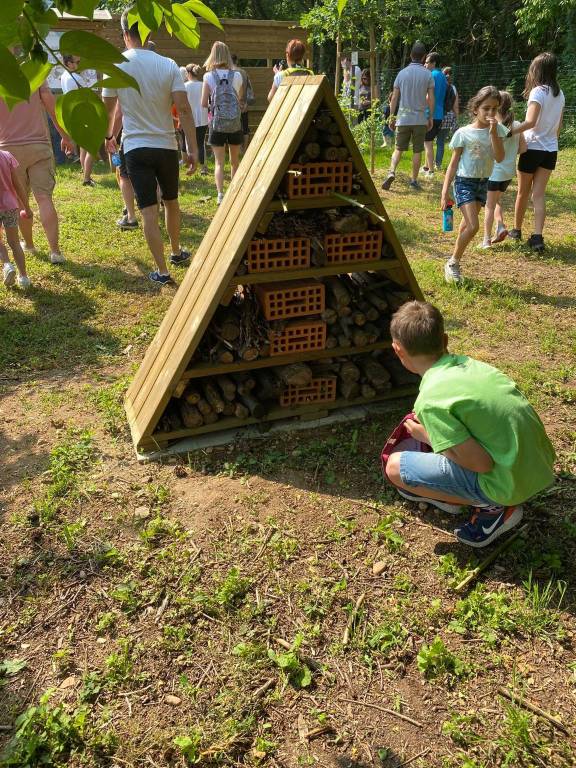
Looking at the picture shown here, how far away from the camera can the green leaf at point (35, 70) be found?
119cm

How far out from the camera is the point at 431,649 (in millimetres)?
2414

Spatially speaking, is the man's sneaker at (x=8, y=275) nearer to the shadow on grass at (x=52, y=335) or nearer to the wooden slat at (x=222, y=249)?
the shadow on grass at (x=52, y=335)

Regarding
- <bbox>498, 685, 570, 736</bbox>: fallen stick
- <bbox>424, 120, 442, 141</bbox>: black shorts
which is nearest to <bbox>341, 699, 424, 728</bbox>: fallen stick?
<bbox>498, 685, 570, 736</bbox>: fallen stick

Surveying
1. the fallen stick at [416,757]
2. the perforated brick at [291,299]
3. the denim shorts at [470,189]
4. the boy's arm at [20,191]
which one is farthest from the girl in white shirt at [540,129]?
the fallen stick at [416,757]

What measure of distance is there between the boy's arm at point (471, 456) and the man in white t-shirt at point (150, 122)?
4.16m

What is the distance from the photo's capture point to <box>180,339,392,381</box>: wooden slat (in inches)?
139

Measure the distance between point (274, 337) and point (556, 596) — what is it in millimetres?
1992

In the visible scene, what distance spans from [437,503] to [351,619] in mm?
861

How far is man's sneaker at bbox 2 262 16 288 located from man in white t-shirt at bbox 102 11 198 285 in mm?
1507

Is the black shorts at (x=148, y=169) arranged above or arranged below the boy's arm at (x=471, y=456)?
above

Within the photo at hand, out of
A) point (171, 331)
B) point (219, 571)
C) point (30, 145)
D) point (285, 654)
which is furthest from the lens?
point (30, 145)

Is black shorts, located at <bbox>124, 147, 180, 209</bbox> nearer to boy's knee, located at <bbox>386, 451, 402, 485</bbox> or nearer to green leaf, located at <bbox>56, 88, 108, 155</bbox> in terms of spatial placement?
boy's knee, located at <bbox>386, 451, 402, 485</bbox>

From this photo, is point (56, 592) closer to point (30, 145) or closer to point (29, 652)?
point (29, 652)

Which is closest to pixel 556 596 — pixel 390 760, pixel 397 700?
pixel 397 700
